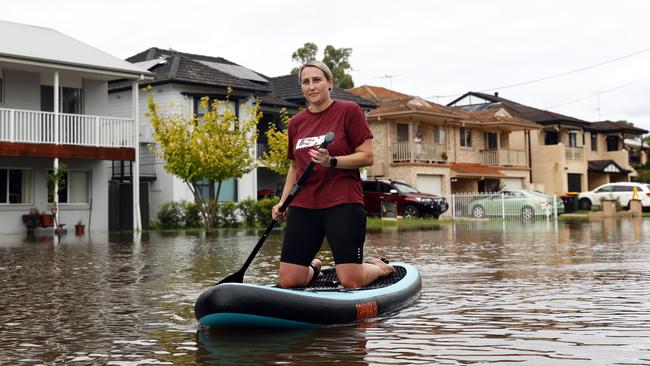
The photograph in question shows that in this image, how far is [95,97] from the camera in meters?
32.0

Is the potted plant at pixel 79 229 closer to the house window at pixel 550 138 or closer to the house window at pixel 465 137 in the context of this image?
the house window at pixel 465 137

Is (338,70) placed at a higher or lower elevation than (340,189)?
→ higher

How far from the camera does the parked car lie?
38.8 metres

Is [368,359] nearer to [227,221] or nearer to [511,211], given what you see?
[227,221]

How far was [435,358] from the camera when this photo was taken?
16.8 feet

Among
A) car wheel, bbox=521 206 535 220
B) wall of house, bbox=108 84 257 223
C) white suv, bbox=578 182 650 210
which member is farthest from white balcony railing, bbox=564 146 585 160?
wall of house, bbox=108 84 257 223

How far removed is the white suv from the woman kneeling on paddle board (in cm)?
4082

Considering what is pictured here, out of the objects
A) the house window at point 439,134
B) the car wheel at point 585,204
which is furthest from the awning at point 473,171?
the car wheel at point 585,204

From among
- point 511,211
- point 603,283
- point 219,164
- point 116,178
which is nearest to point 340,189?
point 603,283

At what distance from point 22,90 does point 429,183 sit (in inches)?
985

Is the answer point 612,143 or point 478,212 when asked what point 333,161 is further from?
point 612,143

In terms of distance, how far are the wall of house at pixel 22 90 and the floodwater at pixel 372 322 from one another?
56.8 ft

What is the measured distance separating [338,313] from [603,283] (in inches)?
170

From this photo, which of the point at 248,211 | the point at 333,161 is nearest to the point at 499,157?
the point at 248,211
